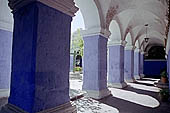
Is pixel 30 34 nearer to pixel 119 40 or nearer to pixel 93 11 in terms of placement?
pixel 93 11

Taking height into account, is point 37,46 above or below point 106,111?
above

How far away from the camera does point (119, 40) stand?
28.9 feet

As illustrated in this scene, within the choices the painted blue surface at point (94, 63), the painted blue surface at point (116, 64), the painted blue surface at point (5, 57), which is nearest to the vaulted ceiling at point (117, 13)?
the painted blue surface at point (94, 63)

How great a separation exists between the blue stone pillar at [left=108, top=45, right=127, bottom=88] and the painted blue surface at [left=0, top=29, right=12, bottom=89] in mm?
5637

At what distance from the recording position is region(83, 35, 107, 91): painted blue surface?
594 cm

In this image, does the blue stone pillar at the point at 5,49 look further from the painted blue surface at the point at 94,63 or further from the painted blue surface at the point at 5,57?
the painted blue surface at the point at 94,63

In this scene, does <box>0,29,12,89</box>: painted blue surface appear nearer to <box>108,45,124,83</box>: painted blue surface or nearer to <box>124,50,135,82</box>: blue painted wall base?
<box>108,45,124,83</box>: painted blue surface

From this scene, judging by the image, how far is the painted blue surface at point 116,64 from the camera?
849 cm

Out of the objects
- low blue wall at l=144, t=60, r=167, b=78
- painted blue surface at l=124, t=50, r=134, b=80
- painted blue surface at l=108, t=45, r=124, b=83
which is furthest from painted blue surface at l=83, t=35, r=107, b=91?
low blue wall at l=144, t=60, r=167, b=78

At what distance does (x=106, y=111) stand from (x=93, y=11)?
3913 mm

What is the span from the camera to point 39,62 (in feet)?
9.07

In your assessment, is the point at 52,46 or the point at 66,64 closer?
the point at 52,46

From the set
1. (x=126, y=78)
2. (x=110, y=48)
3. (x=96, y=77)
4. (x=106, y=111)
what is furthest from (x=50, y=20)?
(x=126, y=78)

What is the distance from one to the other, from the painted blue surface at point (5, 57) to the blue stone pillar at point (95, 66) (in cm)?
321
